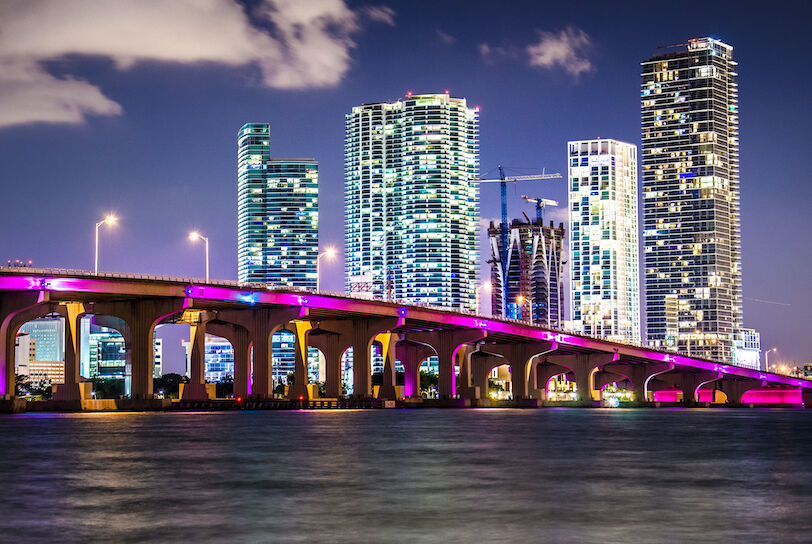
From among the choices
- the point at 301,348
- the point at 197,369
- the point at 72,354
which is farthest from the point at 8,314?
the point at 301,348

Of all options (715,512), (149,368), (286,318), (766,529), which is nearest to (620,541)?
(766,529)

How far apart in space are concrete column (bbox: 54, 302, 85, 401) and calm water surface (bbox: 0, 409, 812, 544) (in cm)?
7273

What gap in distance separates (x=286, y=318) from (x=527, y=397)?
213ft

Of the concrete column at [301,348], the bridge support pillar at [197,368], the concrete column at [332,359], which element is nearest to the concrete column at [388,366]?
the concrete column at [332,359]

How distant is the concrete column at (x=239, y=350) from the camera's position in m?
152

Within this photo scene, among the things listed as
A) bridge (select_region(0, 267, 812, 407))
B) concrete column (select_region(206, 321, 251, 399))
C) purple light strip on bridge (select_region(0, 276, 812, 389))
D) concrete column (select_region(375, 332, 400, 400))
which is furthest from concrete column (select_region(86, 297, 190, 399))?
concrete column (select_region(375, 332, 400, 400))

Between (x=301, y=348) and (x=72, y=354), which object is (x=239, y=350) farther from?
(x=72, y=354)

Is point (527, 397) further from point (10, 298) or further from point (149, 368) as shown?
point (10, 298)

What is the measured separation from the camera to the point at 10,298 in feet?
382

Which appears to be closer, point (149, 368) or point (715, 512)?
point (715, 512)

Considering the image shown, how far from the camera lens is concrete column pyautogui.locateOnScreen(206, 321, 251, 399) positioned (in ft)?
499

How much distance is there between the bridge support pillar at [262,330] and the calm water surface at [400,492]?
9071 cm

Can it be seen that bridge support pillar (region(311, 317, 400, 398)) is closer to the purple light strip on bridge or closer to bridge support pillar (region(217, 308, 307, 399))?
the purple light strip on bridge

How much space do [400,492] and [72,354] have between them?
105 meters
